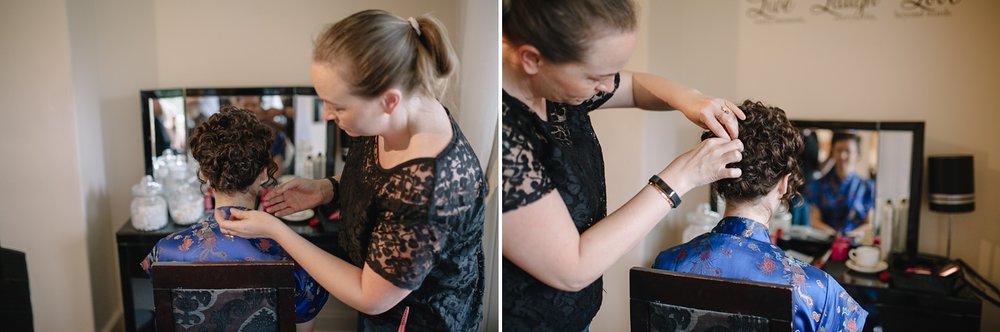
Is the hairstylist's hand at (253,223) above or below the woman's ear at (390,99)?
below

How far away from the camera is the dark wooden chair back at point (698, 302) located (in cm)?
94

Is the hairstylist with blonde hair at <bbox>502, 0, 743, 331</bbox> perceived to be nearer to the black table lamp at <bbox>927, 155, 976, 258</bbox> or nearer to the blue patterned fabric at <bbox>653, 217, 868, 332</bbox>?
the blue patterned fabric at <bbox>653, 217, 868, 332</bbox>

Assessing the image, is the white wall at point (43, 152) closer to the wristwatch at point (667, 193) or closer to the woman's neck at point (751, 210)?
the wristwatch at point (667, 193)

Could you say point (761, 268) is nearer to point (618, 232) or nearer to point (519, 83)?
point (618, 232)

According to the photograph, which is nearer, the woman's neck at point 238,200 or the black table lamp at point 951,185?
the woman's neck at point 238,200

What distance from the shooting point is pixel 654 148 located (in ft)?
3.22

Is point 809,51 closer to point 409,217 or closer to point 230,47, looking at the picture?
point 409,217

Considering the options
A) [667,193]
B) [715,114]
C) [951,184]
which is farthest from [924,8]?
[667,193]

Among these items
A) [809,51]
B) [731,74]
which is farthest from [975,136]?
[731,74]

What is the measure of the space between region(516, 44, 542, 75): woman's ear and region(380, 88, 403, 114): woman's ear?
181 millimetres

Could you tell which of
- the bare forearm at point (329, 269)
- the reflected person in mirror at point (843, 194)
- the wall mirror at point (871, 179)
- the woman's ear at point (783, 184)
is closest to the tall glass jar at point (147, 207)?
the bare forearm at point (329, 269)

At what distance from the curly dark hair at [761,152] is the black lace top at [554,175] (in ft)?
0.55

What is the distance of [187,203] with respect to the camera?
0.79 metres

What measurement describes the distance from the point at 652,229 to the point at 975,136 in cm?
126
